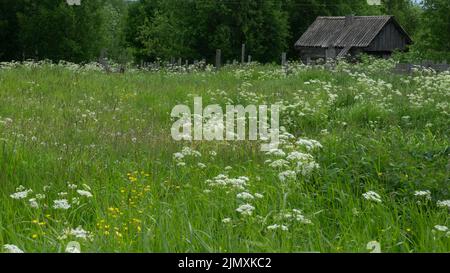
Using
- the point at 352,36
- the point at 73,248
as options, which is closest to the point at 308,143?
the point at 73,248

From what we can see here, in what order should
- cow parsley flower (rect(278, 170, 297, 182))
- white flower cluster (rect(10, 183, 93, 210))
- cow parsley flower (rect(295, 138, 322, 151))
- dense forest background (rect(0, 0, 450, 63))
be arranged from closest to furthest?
white flower cluster (rect(10, 183, 93, 210)) < cow parsley flower (rect(278, 170, 297, 182)) < cow parsley flower (rect(295, 138, 322, 151)) < dense forest background (rect(0, 0, 450, 63))

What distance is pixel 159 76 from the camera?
681 inches

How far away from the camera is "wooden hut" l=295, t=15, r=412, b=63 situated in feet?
141

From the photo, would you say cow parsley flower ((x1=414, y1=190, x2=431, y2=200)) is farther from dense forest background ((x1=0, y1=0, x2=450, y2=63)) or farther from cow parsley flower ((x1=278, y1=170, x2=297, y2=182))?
dense forest background ((x1=0, y1=0, x2=450, y2=63))

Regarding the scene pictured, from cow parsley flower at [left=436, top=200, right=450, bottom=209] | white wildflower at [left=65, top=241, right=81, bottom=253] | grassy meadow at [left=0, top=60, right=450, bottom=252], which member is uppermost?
white wildflower at [left=65, top=241, right=81, bottom=253]

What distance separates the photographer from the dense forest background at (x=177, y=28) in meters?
45.5

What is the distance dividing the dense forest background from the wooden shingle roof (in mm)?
3254

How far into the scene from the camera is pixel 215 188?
5.33 m

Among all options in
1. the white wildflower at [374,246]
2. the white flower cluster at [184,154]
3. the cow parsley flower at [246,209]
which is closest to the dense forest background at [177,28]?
the white flower cluster at [184,154]

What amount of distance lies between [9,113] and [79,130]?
7.73 feet

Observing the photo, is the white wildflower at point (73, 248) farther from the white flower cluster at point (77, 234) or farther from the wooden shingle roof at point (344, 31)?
the wooden shingle roof at point (344, 31)

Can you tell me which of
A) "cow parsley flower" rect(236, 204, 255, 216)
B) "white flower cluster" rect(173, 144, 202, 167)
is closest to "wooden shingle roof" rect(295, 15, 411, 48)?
"white flower cluster" rect(173, 144, 202, 167)

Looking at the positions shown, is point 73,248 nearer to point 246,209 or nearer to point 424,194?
point 246,209
